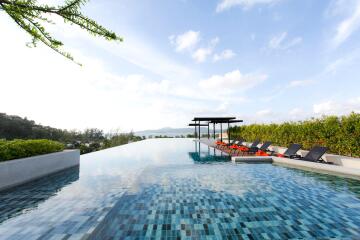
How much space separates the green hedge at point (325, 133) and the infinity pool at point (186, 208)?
8.39 ft

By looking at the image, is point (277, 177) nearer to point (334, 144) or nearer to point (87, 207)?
point (334, 144)

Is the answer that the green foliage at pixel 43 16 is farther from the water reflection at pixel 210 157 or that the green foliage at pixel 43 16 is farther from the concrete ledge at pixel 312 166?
the water reflection at pixel 210 157

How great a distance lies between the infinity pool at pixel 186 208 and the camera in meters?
3.39

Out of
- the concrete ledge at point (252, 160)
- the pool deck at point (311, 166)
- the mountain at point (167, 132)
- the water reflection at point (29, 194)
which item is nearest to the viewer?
the water reflection at point (29, 194)

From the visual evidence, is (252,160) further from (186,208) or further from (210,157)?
(186,208)

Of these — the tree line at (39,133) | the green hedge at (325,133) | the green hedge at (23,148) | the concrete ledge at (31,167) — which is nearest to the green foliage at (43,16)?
the concrete ledge at (31,167)

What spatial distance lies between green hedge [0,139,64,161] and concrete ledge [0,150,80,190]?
278 mm

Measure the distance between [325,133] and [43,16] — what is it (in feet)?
37.3

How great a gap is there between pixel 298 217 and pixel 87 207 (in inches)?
163

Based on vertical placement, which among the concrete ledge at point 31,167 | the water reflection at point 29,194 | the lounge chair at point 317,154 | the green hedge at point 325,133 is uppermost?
the green hedge at point 325,133

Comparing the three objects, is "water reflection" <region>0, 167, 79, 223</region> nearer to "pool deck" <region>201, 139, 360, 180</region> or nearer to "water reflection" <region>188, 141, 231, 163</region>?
"water reflection" <region>188, 141, 231, 163</region>

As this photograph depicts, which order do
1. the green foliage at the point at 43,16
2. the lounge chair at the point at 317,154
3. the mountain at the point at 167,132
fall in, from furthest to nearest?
the mountain at the point at 167,132, the lounge chair at the point at 317,154, the green foliage at the point at 43,16

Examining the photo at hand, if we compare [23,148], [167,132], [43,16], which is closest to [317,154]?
[43,16]

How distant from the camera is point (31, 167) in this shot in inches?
285
